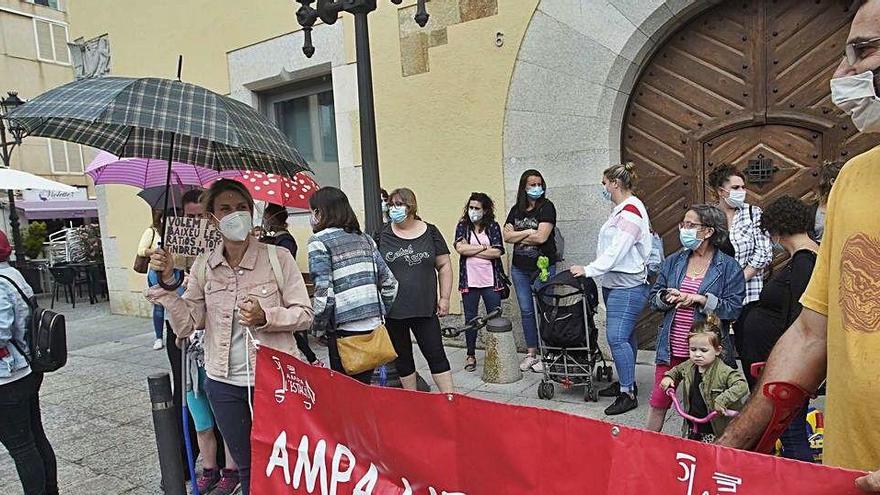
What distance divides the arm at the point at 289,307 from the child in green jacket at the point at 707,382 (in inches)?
81.8

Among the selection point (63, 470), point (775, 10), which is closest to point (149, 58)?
point (63, 470)

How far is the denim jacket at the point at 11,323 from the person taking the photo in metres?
3.03

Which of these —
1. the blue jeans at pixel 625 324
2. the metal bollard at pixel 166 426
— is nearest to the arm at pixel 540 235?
the blue jeans at pixel 625 324

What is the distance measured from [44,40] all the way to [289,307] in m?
28.5

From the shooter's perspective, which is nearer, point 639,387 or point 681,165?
point 639,387

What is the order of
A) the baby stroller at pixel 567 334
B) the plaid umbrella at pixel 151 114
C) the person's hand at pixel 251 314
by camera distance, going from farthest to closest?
the baby stroller at pixel 567 334 → the person's hand at pixel 251 314 → the plaid umbrella at pixel 151 114

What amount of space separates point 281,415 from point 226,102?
5.09 feet

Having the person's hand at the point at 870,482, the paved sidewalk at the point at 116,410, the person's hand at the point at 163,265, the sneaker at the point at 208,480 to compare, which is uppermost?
the person's hand at the point at 163,265

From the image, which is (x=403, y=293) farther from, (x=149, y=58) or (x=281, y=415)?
(x=149, y=58)

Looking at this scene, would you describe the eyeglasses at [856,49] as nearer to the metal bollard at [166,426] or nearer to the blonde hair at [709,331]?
the blonde hair at [709,331]

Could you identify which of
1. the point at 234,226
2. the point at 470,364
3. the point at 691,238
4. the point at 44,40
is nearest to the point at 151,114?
the point at 234,226

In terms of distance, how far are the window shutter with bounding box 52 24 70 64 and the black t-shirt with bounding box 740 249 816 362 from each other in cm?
2947

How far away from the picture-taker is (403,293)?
4.30 m

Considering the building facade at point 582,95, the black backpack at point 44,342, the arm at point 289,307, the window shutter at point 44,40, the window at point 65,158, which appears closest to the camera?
the arm at point 289,307
